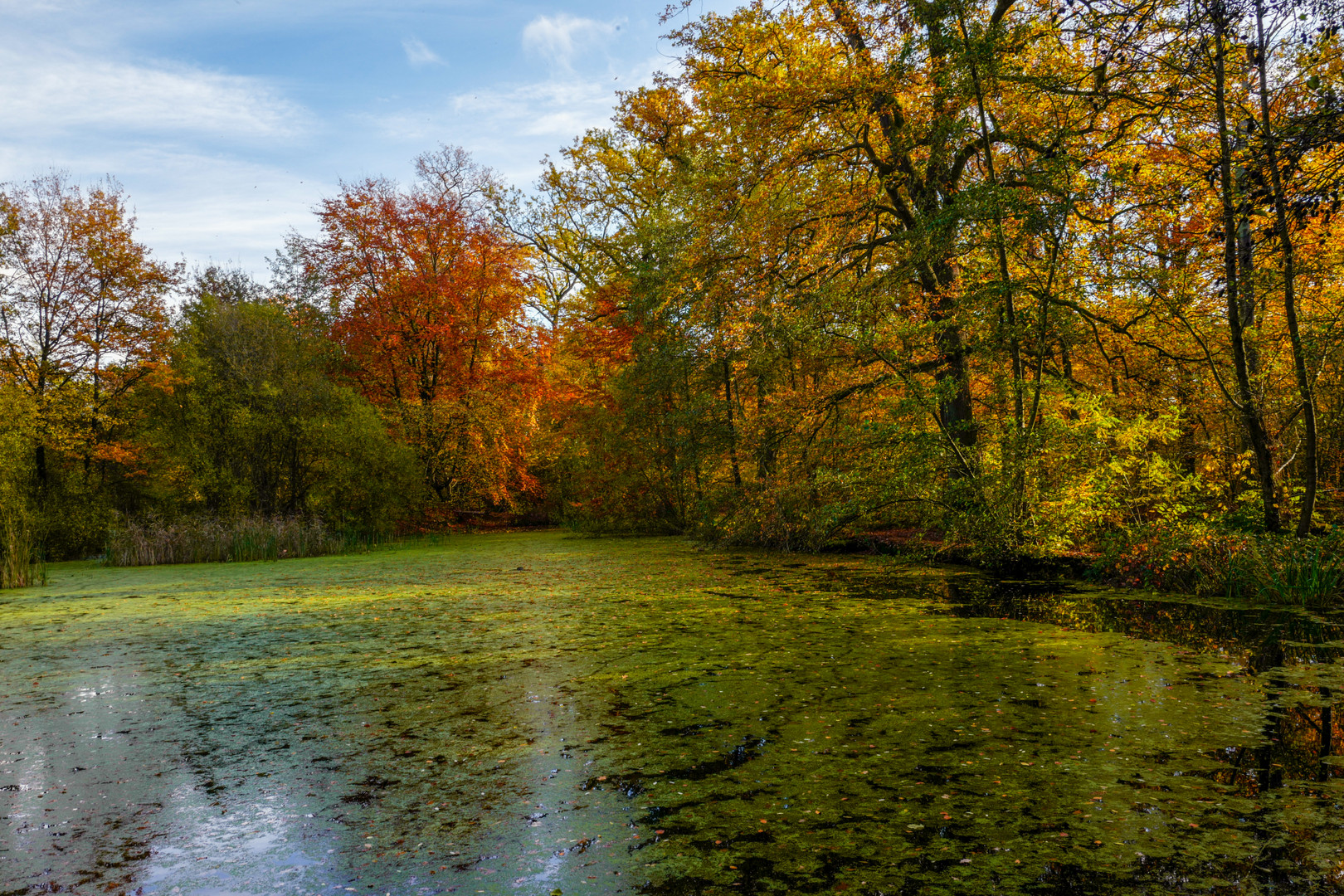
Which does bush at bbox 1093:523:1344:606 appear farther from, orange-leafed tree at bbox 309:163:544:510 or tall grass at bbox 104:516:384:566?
orange-leafed tree at bbox 309:163:544:510

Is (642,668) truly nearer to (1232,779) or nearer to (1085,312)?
(1232,779)

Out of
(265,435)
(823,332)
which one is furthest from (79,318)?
(823,332)

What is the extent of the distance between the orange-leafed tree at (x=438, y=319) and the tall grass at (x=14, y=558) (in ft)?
25.2

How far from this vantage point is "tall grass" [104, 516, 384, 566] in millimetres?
10648

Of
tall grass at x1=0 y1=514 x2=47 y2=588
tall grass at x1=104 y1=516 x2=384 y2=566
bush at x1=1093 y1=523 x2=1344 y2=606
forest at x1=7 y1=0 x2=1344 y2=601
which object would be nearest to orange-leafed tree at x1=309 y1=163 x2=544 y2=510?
forest at x1=7 y1=0 x2=1344 y2=601

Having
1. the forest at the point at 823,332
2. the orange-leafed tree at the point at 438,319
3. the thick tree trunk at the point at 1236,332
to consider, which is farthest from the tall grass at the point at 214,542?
the thick tree trunk at the point at 1236,332

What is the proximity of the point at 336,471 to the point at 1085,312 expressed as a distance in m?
11.1

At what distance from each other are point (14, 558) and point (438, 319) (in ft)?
32.1

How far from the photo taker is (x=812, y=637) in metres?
4.64

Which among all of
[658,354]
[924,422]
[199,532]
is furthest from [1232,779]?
[199,532]

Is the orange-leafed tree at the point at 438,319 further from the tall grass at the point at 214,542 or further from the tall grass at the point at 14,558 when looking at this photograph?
the tall grass at the point at 14,558

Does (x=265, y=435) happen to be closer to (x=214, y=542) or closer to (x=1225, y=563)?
(x=214, y=542)

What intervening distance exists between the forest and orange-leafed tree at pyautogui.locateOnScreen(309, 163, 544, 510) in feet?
0.28

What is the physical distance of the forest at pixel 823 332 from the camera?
6.17 meters
